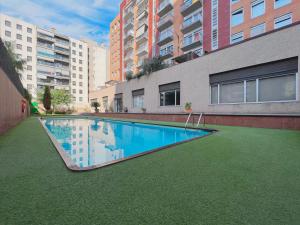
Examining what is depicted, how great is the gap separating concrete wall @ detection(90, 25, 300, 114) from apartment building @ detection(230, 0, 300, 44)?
19.1 ft

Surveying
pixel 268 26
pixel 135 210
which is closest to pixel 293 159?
pixel 135 210

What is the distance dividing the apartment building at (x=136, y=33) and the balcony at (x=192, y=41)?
6.21m

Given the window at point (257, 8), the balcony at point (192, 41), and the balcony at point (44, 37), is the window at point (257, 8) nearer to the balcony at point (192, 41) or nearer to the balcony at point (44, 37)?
the balcony at point (192, 41)

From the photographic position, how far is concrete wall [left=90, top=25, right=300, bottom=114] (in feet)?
24.8

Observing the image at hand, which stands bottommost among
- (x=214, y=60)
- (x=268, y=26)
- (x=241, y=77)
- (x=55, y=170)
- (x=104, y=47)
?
(x=55, y=170)

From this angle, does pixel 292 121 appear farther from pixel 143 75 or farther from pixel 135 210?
pixel 143 75

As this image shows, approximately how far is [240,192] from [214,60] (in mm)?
10413

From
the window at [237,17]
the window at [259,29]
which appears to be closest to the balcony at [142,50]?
the window at [237,17]

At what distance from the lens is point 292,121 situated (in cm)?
627

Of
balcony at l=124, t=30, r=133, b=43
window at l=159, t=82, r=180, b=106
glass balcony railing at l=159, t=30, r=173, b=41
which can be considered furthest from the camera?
balcony at l=124, t=30, r=133, b=43

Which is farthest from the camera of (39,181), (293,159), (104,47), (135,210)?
(104,47)

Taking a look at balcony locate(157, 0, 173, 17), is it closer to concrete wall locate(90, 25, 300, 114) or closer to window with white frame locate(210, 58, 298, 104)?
concrete wall locate(90, 25, 300, 114)

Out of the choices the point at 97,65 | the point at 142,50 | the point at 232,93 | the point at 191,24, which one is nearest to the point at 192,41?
the point at 191,24

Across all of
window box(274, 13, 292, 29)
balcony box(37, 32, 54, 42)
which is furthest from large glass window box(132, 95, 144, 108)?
balcony box(37, 32, 54, 42)
